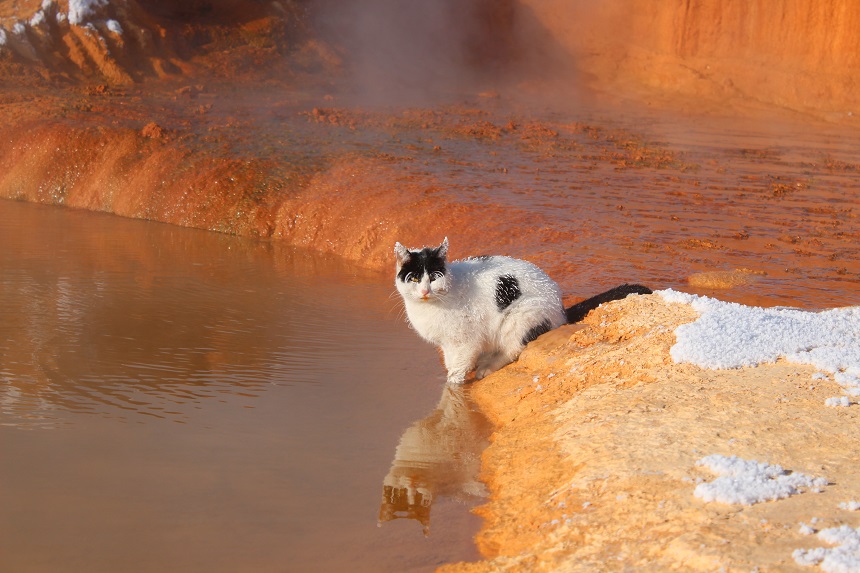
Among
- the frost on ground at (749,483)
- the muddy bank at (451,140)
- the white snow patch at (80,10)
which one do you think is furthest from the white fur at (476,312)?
the white snow patch at (80,10)

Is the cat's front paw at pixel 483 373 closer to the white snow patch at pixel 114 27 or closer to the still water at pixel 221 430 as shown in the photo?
the still water at pixel 221 430

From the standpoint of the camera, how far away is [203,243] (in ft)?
39.8

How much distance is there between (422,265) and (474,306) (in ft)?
1.51

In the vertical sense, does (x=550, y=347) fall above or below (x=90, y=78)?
below

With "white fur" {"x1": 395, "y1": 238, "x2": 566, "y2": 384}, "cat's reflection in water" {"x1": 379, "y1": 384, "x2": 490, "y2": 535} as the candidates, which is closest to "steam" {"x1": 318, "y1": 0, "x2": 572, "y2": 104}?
"white fur" {"x1": 395, "y1": 238, "x2": 566, "y2": 384}

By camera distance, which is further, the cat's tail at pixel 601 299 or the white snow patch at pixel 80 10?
the white snow patch at pixel 80 10

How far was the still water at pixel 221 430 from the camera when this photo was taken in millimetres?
4473

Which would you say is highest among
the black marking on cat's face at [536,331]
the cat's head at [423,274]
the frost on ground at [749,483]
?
the cat's head at [423,274]

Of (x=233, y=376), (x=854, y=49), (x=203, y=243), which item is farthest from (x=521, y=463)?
(x=854, y=49)

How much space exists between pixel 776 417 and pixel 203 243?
28.3 ft

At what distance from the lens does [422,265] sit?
6305 millimetres

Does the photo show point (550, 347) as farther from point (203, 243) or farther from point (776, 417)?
point (203, 243)

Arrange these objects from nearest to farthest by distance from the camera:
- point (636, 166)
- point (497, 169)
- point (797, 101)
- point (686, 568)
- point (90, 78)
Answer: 1. point (686, 568)
2. point (497, 169)
3. point (636, 166)
4. point (90, 78)
5. point (797, 101)

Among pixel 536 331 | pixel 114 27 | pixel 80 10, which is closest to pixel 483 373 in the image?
pixel 536 331
